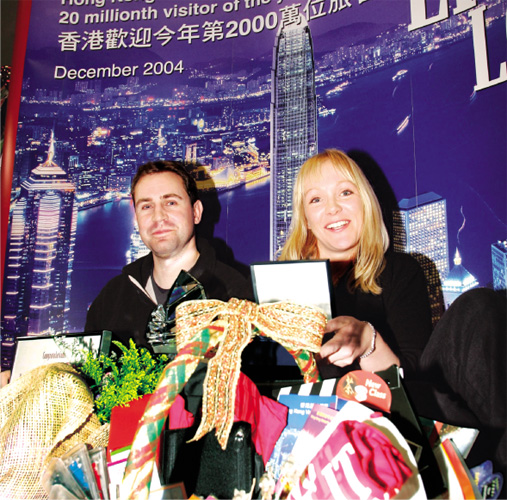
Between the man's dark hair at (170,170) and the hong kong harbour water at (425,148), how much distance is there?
14 centimetres

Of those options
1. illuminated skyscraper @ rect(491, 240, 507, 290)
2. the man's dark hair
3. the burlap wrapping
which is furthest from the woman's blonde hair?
the burlap wrapping

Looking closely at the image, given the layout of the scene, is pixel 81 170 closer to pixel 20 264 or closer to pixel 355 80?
pixel 20 264

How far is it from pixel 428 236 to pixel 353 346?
1.75ft

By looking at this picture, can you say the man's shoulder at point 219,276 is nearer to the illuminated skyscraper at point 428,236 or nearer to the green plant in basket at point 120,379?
the green plant in basket at point 120,379

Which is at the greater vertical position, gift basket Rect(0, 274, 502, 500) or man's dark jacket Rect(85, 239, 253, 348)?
man's dark jacket Rect(85, 239, 253, 348)

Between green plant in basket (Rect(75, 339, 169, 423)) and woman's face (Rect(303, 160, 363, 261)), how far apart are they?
795 mm

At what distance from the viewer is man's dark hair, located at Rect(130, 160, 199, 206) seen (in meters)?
2.24

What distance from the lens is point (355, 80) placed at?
6.75 feet

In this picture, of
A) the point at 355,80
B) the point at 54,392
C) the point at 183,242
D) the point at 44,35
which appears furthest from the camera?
the point at 44,35

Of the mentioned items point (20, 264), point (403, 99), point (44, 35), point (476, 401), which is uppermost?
point (44, 35)

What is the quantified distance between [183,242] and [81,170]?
67cm

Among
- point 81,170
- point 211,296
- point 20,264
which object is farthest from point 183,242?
point 20,264

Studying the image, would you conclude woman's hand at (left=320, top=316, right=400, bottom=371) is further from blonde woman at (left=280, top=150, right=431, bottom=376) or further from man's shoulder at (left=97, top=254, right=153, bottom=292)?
man's shoulder at (left=97, top=254, right=153, bottom=292)

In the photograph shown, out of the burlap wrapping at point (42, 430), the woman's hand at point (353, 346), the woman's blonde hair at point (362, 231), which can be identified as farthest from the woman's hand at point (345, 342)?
the burlap wrapping at point (42, 430)
